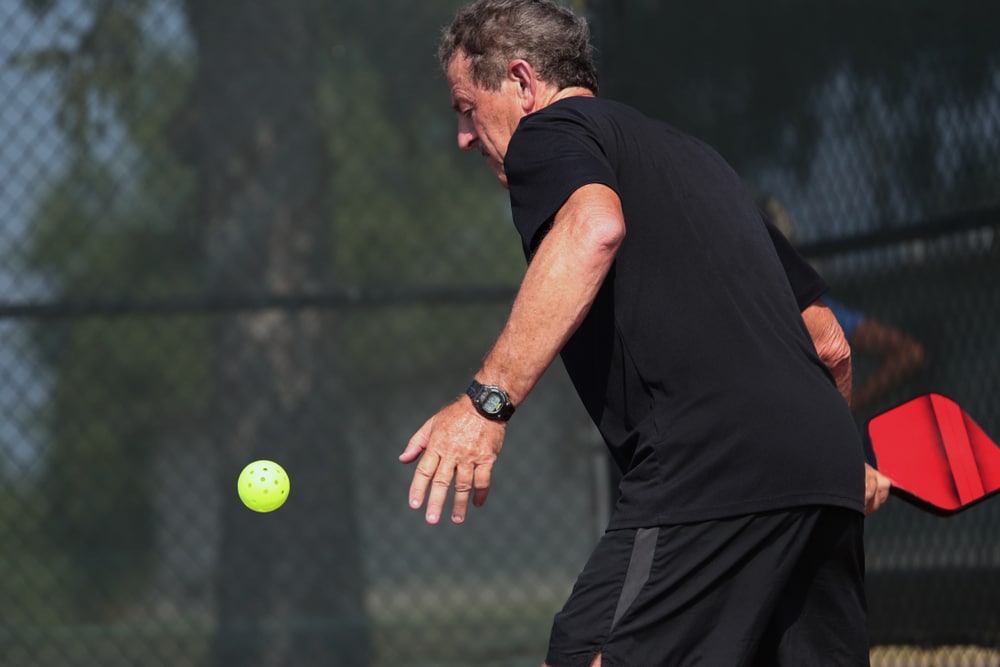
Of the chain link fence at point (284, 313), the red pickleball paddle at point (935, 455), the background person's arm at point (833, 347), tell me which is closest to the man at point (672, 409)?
the background person's arm at point (833, 347)

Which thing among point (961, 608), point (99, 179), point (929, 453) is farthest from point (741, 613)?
point (99, 179)

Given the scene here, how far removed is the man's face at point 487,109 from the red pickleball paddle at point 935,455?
3.29 ft

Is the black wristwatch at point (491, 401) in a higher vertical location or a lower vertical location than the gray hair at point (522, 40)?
lower

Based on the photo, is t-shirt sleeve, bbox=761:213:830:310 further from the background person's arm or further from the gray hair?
the gray hair

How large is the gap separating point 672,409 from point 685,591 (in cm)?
30

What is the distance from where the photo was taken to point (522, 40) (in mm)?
2344

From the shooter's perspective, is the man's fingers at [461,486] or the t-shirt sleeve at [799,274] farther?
the t-shirt sleeve at [799,274]

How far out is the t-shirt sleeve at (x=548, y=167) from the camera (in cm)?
199

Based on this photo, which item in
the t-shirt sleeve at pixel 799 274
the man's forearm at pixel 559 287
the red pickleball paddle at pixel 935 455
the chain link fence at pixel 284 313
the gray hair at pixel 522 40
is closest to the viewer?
the man's forearm at pixel 559 287

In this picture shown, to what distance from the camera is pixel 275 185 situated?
5.29m

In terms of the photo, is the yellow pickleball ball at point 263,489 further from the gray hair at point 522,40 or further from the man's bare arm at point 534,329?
the gray hair at point 522,40

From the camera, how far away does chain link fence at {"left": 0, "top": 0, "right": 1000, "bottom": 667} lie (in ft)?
14.6

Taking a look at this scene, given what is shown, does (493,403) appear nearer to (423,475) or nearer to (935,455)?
(423,475)

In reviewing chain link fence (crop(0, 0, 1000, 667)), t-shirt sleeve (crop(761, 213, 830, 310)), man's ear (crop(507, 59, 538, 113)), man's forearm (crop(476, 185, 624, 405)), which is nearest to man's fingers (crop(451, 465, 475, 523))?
man's forearm (crop(476, 185, 624, 405))
